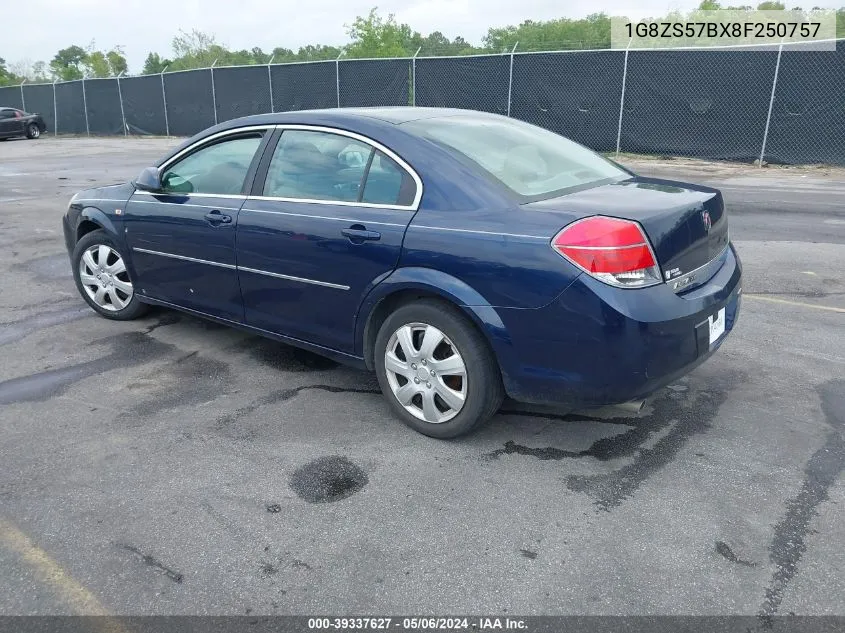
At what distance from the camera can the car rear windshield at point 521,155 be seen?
359 centimetres

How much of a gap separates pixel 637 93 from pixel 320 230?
14.6m

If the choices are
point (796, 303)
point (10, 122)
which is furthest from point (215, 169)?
point (10, 122)

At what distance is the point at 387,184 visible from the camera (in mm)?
3652

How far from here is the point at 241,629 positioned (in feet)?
7.67

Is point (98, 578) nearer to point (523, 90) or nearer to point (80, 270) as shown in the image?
point (80, 270)

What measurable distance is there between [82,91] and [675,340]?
110ft

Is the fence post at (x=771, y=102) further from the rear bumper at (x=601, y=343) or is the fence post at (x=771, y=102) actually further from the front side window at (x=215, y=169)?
the front side window at (x=215, y=169)

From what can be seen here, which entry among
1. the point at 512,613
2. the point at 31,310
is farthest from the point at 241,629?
the point at 31,310

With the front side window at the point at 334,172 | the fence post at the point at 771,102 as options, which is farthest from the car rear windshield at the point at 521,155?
the fence post at the point at 771,102

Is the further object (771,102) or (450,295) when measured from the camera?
(771,102)

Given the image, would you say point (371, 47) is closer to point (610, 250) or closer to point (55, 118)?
point (55, 118)

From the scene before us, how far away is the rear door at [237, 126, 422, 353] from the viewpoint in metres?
3.60

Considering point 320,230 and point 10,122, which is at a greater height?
point 10,122

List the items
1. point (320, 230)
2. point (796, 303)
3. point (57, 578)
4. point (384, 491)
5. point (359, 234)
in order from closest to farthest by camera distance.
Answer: point (57, 578) → point (384, 491) → point (359, 234) → point (320, 230) → point (796, 303)
